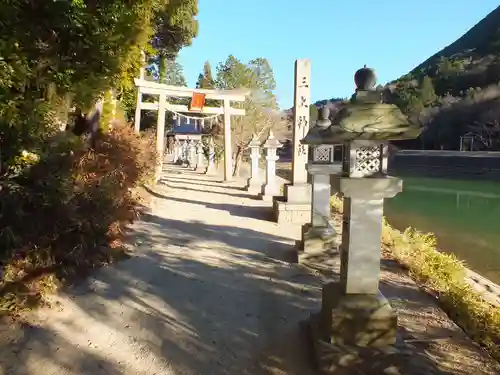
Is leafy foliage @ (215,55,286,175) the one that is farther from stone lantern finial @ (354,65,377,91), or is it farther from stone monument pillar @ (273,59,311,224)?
stone lantern finial @ (354,65,377,91)

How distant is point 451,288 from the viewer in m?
4.98

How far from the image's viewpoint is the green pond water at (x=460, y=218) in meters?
9.57

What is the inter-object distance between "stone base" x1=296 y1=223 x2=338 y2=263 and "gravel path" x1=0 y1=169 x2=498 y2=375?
0.25 metres

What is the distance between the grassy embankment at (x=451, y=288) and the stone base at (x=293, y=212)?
4.86 ft

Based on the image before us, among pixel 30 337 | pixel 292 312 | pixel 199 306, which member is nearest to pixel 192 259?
pixel 199 306

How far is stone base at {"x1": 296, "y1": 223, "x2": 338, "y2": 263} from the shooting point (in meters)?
5.56

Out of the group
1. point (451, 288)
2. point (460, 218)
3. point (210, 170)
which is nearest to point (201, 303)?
point (451, 288)

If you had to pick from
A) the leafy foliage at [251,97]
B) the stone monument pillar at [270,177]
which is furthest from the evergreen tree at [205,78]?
the stone monument pillar at [270,177]

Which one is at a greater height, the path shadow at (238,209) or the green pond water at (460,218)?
the path shadow at (238,209)

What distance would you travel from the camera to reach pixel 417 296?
4559 millimetres

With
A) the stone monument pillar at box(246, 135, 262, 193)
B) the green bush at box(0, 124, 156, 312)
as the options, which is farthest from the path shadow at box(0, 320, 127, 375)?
the stone monument pillar at box(246, 135, 262, 193)

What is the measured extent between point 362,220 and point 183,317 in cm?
189

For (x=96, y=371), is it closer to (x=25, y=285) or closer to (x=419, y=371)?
(x=25, y=285)

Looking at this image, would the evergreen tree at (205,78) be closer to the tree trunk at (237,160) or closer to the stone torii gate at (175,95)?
the tree trunk at (237,160)
